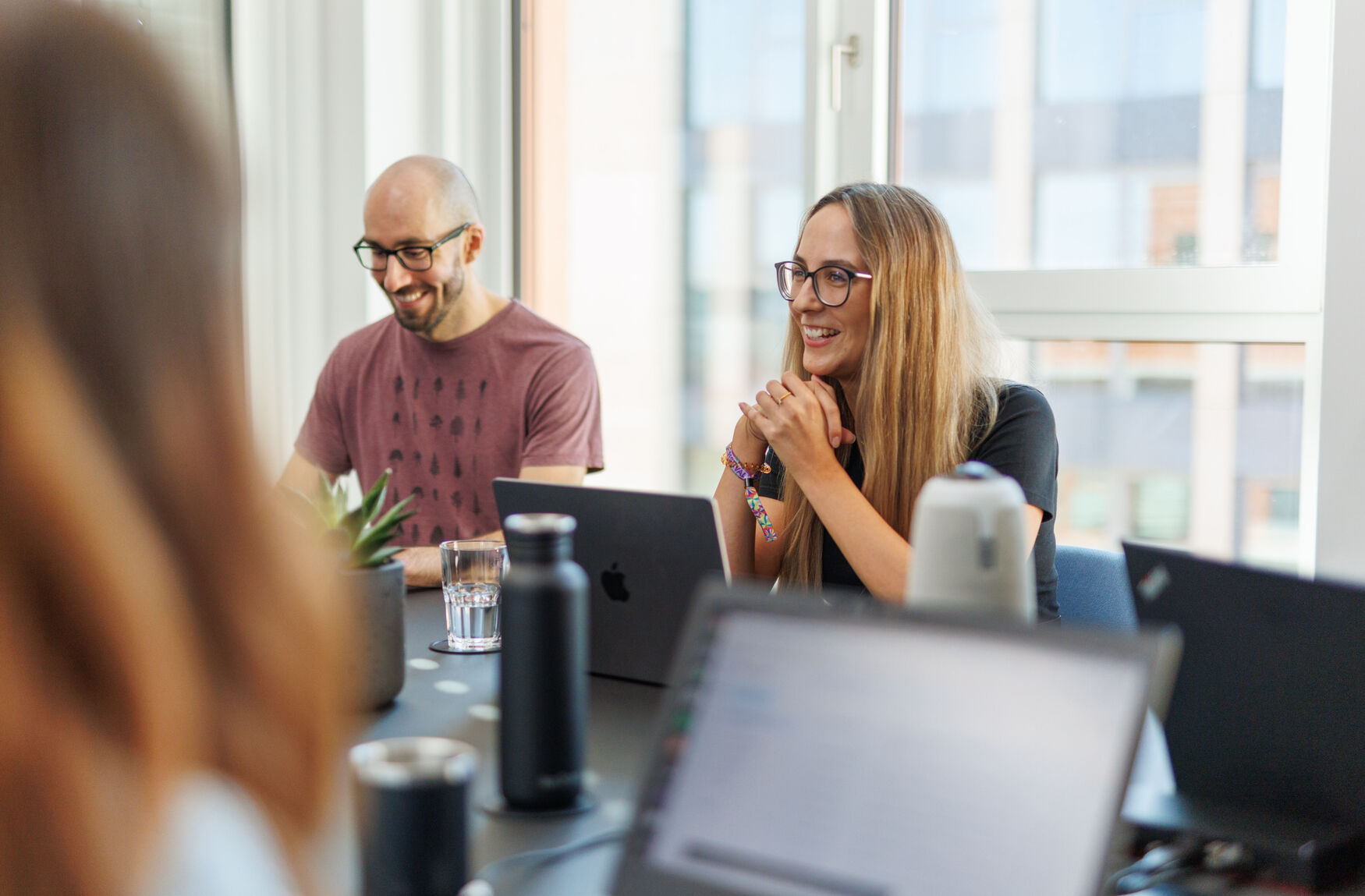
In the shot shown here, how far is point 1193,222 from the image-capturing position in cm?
243

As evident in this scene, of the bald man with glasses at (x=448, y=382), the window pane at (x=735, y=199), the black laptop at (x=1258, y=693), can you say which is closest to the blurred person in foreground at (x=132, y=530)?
the black laptop at (x=1258, y=693)

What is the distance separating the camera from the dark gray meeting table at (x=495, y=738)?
0.92 m

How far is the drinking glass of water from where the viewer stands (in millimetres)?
1526

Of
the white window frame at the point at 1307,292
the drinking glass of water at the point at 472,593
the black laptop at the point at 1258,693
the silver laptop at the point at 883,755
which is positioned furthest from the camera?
the white window frame at the point at 1307,292

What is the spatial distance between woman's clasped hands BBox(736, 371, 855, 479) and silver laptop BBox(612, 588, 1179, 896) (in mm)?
1069

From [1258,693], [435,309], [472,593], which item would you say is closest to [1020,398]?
[472,593]

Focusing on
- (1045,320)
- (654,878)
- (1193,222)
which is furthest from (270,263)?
(654,878)

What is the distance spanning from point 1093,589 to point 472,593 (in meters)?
0.88

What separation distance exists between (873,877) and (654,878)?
0.47 ft

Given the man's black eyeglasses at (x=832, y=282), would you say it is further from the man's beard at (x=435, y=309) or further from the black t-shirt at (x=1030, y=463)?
the man's beard at (x=435, y=309)

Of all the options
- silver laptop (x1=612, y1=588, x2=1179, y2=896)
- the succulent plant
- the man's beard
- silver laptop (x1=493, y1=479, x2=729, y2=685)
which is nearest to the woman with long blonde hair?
silver laptop (x1=493, y1=479, x2=729, y2=685)

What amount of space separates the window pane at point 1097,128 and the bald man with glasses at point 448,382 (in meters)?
0.96

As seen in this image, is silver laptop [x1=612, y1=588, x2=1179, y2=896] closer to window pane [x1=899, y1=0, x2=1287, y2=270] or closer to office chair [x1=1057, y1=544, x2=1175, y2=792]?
office chair [x1=1057, y1=544, x2=1175, y2=792]

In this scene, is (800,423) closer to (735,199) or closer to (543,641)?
(543,641)
